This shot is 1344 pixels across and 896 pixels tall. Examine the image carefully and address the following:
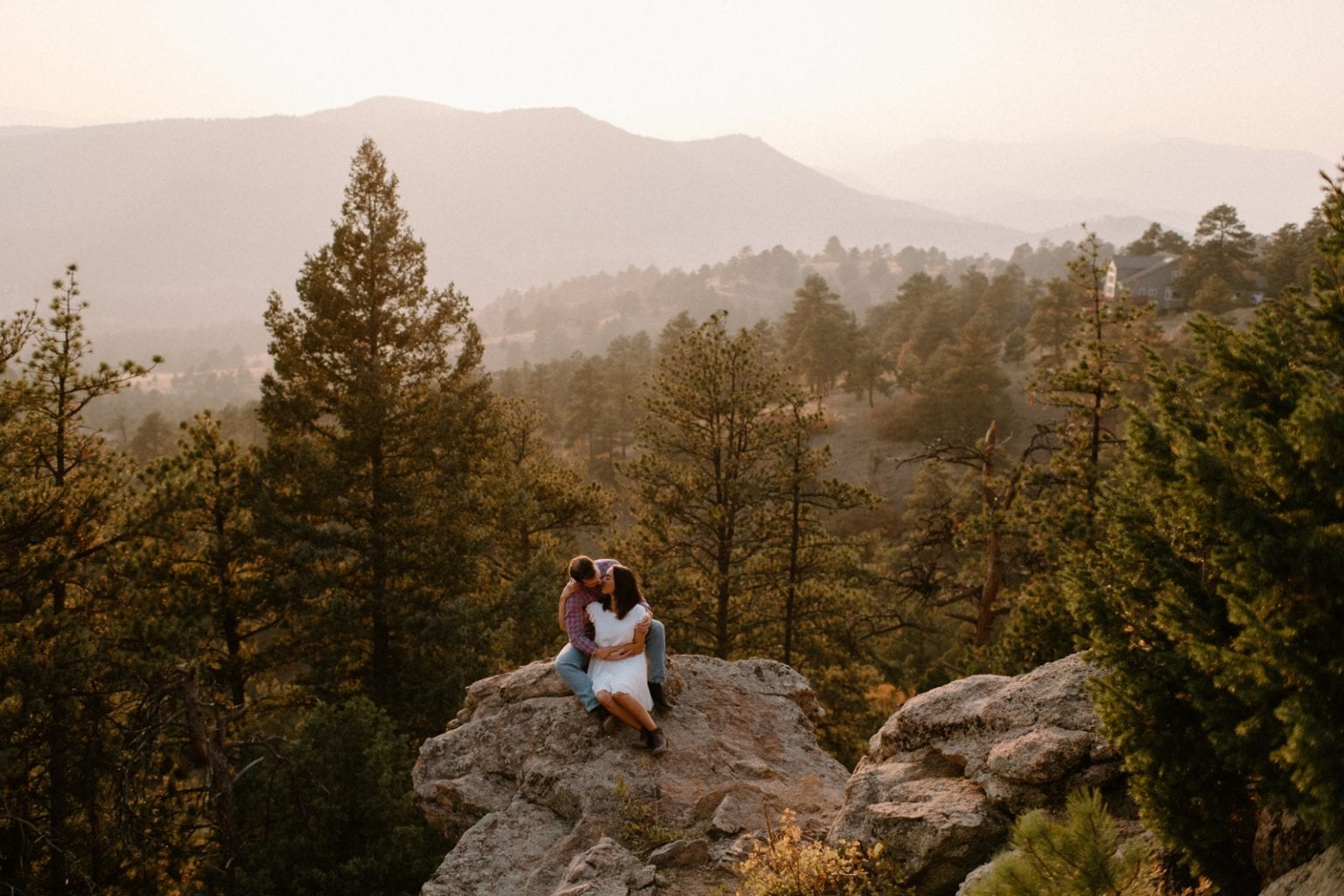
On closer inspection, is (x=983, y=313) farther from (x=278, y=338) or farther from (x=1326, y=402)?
(x=1326, y=402)

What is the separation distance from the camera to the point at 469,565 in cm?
1714

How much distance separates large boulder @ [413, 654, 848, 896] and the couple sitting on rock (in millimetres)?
328

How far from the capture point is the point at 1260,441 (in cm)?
358

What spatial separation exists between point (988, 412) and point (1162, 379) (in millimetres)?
52203

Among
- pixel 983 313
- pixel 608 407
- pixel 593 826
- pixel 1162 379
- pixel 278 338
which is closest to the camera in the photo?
pixel 1162 379

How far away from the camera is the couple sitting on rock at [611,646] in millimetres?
8750

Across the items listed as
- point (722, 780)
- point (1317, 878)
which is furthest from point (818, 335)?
point (1317, 878)

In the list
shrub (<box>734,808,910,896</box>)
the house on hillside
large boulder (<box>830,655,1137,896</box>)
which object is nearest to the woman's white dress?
large boulder (<box>830,655,1137,896</box>)

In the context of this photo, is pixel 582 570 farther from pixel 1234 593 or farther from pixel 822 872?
pixel 1234 593

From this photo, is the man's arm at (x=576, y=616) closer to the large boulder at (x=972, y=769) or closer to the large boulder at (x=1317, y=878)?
the large boulder at (x=972, y=769)

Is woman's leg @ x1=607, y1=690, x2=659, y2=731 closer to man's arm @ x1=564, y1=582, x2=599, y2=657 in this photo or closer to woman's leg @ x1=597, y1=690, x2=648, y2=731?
woman's leg @ x1=597, y1=690, x2=648, y2=731

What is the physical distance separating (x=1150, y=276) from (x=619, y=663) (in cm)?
8904

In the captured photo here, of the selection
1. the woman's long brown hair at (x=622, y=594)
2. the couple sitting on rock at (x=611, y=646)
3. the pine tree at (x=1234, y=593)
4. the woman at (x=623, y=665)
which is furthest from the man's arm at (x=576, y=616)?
the pine tree at (x=1234, y=593)

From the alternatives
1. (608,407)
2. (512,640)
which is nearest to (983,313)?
(608,407)
